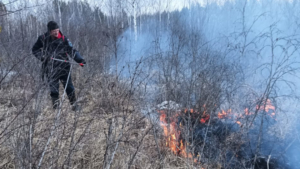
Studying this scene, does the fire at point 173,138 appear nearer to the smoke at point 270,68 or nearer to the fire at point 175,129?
the fire at point 175,129

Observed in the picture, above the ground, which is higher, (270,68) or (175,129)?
(270,68)

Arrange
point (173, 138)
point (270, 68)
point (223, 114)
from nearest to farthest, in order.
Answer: point (173, 138) → point (223, 114) → point (270, 68)

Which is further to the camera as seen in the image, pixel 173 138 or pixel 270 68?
pixel 270 68

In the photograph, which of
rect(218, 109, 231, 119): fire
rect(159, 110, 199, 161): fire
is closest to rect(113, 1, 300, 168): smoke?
rect(218, 109, 231, 119): fire

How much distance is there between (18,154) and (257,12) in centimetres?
1159

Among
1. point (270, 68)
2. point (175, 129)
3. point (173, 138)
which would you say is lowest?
point (173, 138)

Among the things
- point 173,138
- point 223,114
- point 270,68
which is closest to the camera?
point 173,138

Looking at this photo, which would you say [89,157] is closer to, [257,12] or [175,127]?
[175,127]

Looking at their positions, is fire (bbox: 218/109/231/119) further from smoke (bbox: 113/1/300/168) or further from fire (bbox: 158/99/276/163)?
smoke (bbox: 113/1/300/168)

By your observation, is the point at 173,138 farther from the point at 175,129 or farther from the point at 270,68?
the point at 270,68

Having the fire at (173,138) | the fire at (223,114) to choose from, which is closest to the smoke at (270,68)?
the fire at (223,114)

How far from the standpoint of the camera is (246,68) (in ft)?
17.6

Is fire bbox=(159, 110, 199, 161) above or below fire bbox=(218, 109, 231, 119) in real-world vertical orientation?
below

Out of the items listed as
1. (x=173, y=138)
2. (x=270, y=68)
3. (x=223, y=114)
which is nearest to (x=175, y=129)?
(x=173, y=138)
